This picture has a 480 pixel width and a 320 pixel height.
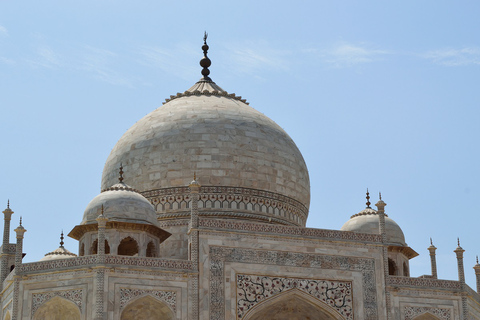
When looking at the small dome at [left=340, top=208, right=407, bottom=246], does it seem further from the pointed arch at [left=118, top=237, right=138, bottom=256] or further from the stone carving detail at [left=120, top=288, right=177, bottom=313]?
the stone carving detail at [left=120, top=288, right=177, bottom=313]

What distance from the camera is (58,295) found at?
19.4 metres

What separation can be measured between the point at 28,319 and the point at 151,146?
5961 mm

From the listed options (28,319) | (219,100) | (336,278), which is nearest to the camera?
(28,319)

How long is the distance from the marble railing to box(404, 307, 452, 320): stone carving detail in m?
4.40

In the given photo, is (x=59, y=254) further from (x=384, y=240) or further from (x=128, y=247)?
(x=384, y=240)

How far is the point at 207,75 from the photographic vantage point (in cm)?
2653

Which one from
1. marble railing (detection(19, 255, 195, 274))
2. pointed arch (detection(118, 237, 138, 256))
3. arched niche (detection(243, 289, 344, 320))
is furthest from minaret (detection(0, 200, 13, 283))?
arched niche (detection(243, 289, 344, 320))

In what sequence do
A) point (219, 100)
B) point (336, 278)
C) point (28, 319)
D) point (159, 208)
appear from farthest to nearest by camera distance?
point (219, 100)
point (159, 208)
point (336, 278)
point (28, 319)

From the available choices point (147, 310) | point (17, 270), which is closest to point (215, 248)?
point (147, 310)

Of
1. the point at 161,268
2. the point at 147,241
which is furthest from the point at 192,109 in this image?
the point at 161,268

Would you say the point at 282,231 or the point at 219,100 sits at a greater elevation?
the point at 219,100

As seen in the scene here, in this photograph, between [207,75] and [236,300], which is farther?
[207,75]

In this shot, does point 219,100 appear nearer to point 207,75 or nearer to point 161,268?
point 207,75

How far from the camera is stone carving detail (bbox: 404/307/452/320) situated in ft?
68.7
